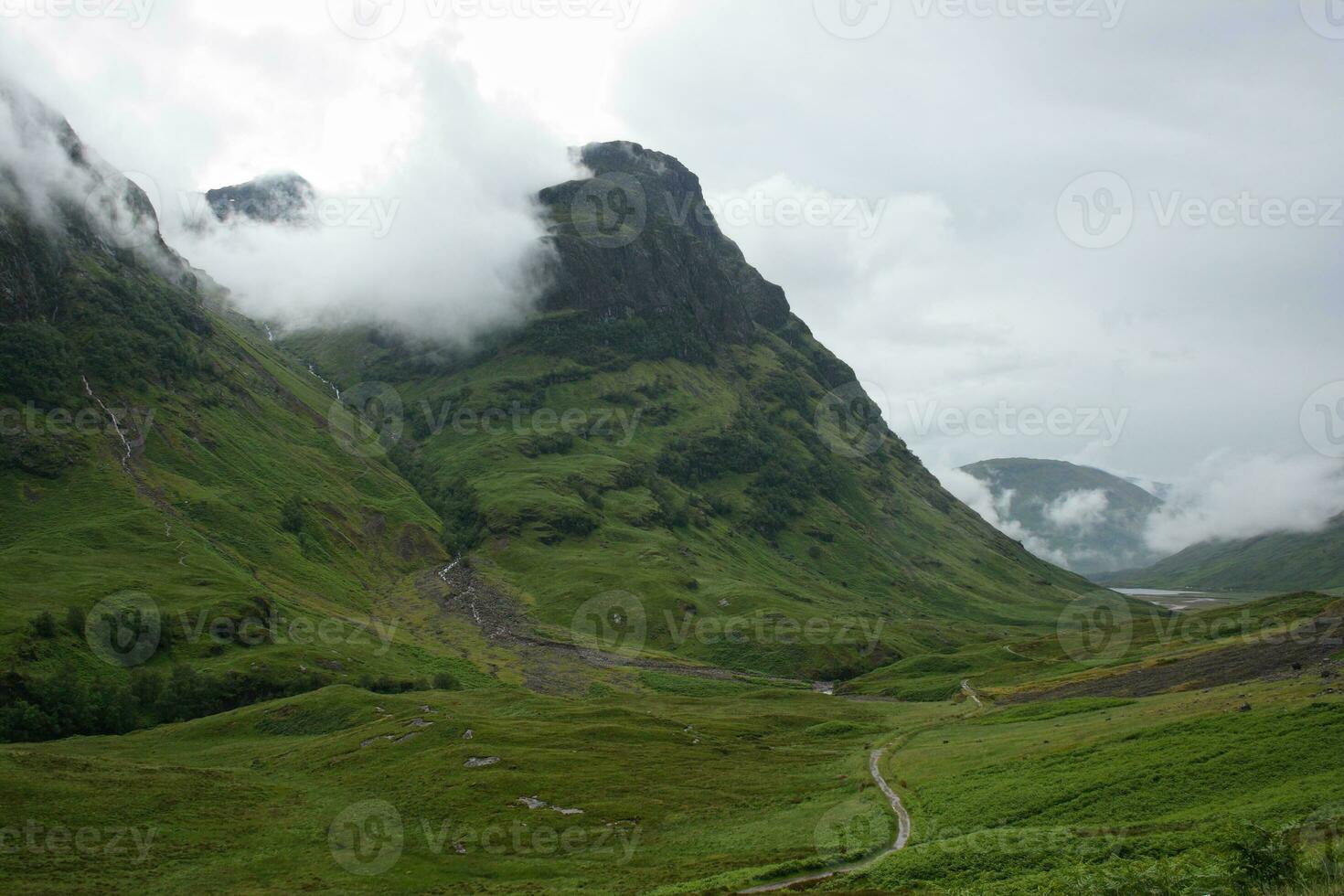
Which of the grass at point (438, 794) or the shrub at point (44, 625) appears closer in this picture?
the grass at point (438, 794)

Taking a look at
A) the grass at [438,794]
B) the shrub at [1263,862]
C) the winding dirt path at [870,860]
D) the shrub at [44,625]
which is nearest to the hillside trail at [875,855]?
the winding dirt path at [870,860]

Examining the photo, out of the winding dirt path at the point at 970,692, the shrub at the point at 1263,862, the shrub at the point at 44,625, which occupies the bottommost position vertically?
the winding dirt path at the point at 970,692

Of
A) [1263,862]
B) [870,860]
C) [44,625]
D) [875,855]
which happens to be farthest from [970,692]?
[44,625]

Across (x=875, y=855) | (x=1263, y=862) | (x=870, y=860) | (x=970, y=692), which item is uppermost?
(x=1263, y=862)

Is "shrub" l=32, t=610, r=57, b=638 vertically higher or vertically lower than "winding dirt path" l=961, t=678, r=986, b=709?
higher

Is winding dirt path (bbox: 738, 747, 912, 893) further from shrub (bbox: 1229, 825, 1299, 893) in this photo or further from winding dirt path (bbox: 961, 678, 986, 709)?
winding dirt path (bbox: 961, 678, 986, 709)

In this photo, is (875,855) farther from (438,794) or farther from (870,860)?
(438,794)

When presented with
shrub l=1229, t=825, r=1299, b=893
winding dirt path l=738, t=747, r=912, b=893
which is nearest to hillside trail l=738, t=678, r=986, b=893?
winding dirt path l=738, t=747, r=912, b=893

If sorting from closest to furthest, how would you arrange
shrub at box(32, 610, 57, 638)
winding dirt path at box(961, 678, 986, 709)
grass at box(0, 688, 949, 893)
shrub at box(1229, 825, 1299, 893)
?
shrub at box(1229, 825, 1299, 893)
grass at box(0, 688, 949, 893)
shrub at box(32, 610, 57, 638)
winding dirt path at box(961, 678, 986, 709)

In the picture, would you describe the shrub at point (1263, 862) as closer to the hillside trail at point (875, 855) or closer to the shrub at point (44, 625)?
the hillside trail at point (875, 855)

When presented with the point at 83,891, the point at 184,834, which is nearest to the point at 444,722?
the point at 184,834

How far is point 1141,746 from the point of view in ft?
236

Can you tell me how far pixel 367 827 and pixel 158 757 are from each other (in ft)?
171

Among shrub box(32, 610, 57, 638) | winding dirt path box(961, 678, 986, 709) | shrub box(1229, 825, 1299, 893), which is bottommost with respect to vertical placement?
winding dirt path box(961, 678, 986, 709)
